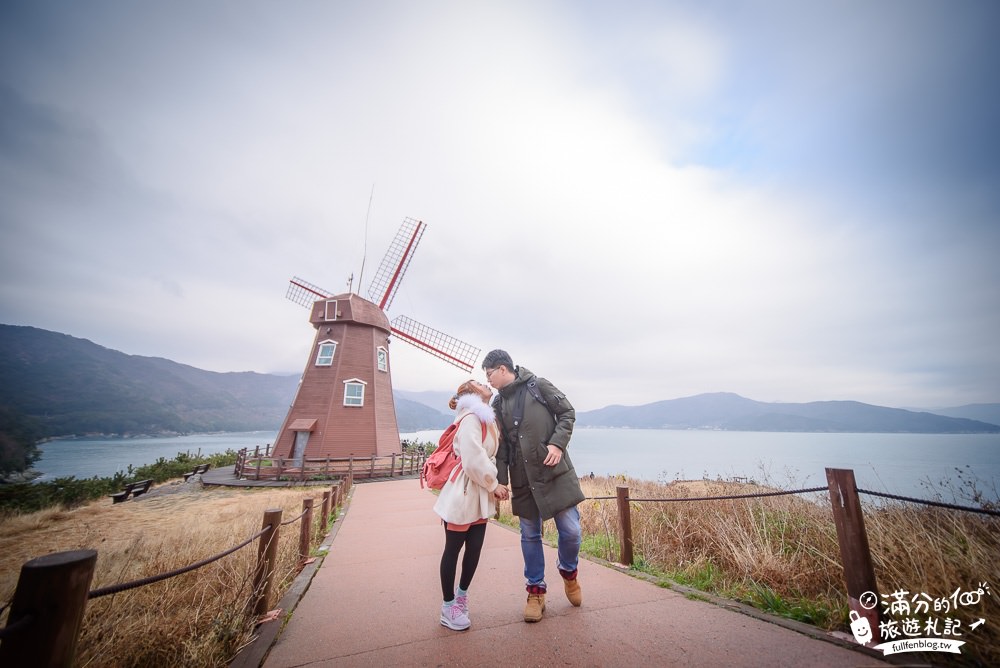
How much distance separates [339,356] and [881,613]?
17.9m

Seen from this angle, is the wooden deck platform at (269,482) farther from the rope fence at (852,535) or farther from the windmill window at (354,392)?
the rope fence at (852,535)

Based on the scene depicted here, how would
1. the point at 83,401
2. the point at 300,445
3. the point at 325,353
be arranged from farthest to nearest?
the point at 83,401
the point at 325,353
the point at 300,445

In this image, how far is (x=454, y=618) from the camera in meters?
2.77

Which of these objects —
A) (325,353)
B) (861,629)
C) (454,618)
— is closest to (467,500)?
(454,618)

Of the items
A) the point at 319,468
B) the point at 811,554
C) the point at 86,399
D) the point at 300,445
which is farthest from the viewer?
the point at 86,399

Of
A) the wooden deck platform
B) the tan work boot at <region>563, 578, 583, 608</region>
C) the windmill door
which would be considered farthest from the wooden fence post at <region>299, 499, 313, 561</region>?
the windmill door

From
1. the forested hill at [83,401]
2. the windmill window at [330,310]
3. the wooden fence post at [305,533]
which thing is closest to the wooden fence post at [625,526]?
the wooden fence post at [305,533]

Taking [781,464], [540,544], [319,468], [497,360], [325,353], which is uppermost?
[325,353]

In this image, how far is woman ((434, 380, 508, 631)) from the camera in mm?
2654

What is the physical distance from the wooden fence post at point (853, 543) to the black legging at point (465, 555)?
2378 millimetres

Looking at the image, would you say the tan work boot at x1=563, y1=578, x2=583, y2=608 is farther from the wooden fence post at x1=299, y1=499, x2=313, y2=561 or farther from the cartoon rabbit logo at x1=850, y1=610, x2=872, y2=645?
the wooden fence post at x1=299, y1=499, x2=313, y2=561

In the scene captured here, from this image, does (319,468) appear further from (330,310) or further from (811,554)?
(811,554)

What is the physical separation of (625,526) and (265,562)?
342cm

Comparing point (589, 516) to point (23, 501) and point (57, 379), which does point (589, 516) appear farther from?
point (57, 379)
